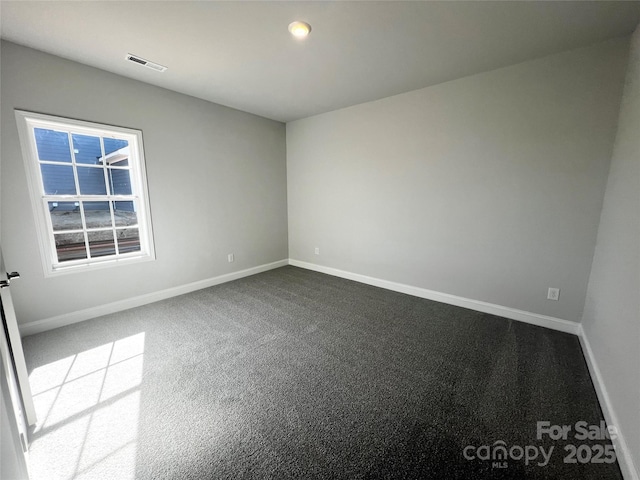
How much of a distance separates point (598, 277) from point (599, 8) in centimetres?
198

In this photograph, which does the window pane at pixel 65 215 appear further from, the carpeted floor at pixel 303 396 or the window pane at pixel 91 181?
the carpeted floor at pixel 303 396

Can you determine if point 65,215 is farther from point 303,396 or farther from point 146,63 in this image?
point 303,396

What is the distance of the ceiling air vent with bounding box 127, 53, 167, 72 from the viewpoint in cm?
246

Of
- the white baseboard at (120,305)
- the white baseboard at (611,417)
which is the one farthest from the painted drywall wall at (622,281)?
the white baseboard at (120,305)

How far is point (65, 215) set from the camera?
296cm

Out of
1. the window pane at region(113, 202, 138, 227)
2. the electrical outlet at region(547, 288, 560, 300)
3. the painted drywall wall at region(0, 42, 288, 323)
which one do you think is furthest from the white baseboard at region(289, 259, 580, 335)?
the window pane at region(113, 202, 138, 227)

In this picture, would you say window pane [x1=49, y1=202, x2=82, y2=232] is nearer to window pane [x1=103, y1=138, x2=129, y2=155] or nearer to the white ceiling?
window pane [x1=103, y1=138, x2=129, y2=155]

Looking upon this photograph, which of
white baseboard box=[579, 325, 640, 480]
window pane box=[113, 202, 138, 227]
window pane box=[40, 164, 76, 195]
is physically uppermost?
window pane box=[40, 164, 76, 195]

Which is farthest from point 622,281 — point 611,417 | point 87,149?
point 87,149

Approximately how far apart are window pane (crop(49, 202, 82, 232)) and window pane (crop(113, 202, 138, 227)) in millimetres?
356

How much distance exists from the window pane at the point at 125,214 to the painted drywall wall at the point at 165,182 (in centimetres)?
32

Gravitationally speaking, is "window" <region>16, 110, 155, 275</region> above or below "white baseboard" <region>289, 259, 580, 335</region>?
above

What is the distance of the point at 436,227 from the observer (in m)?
3.27

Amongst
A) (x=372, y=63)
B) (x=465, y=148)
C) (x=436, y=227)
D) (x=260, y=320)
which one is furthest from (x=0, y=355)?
(x=465, y=148)
